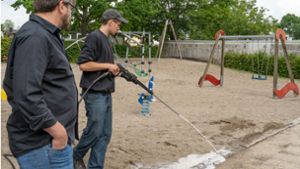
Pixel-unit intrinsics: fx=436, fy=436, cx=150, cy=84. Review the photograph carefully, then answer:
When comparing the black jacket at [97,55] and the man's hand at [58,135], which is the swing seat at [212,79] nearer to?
the black jacket at [97,55]

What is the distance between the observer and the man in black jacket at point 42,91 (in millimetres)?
2061

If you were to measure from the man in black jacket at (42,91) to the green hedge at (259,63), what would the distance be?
1675 centimetres

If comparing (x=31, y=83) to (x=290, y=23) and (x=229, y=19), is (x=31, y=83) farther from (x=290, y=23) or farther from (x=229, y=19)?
(x=290, y=23)

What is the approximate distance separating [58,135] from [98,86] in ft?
6.21

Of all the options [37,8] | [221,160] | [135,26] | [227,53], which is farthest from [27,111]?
[135,26]

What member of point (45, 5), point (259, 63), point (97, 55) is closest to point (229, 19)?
point (259, 63)

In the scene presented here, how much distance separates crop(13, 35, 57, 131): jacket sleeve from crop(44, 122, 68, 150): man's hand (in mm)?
32

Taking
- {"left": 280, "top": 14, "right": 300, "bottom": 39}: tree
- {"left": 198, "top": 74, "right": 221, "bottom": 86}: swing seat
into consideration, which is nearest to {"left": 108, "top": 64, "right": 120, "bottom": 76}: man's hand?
{"left": 198, "top": 74, "right": 221, "bottom": 86}: swing seat

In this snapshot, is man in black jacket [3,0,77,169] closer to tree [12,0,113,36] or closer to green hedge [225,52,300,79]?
green hedge [225,52,300,79]

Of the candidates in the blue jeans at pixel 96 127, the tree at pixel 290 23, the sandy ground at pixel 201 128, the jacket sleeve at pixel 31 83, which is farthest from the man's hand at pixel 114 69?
the tree at pixel 290 23

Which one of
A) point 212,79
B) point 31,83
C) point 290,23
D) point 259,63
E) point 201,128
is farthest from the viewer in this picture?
point 290,23

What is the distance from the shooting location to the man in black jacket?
81.1 inches

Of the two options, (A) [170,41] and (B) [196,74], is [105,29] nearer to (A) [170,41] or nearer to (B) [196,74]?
(B) [196,74]

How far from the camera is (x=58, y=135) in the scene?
2137 millimetres
